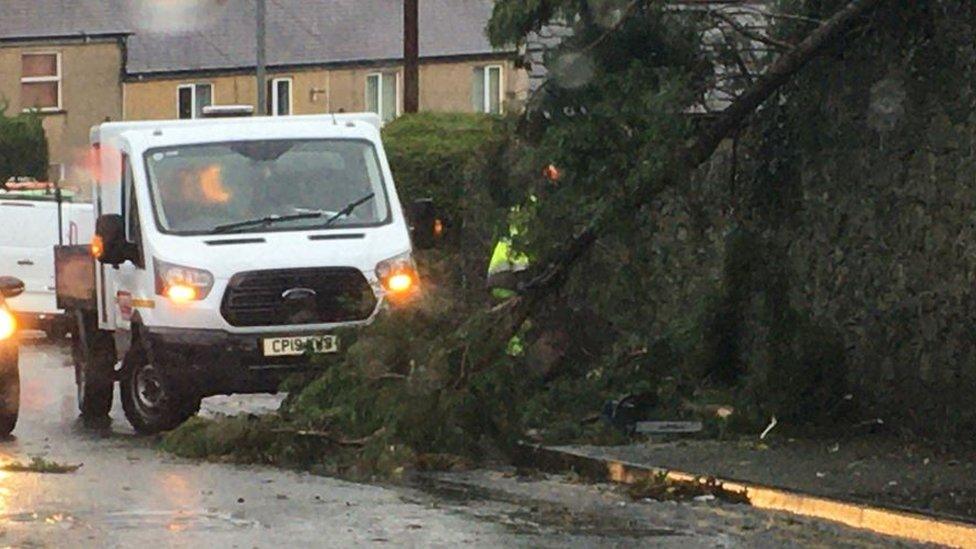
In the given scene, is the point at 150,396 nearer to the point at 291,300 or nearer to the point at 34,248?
the point at 291,300

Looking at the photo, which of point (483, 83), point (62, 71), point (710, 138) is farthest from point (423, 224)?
point (483, 83)

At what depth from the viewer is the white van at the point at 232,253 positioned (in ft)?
56.4

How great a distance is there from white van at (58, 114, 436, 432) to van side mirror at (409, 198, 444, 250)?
0.04m

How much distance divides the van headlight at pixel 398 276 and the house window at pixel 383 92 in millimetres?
46748

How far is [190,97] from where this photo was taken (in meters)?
64.2

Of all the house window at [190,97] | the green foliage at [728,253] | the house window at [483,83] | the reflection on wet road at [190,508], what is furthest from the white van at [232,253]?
the house window at [483,83]

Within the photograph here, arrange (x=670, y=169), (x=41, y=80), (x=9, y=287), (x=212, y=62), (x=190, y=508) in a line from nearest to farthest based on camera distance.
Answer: (x=190, y=508) < (x=670, y=169) < (x=9, y=287) < (x=41, y=80) < (x=212, y=62)

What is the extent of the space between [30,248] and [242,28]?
3452 centimetres

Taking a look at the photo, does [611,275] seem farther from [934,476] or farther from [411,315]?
[934,476]

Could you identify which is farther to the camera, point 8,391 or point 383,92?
point 383,92

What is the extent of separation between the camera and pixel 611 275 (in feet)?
53.8

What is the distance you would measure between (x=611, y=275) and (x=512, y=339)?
2.76 feet

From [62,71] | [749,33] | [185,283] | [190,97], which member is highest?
[62,71]

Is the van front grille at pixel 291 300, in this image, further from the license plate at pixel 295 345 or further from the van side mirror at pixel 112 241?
the van side mirror at pixel 112 241
